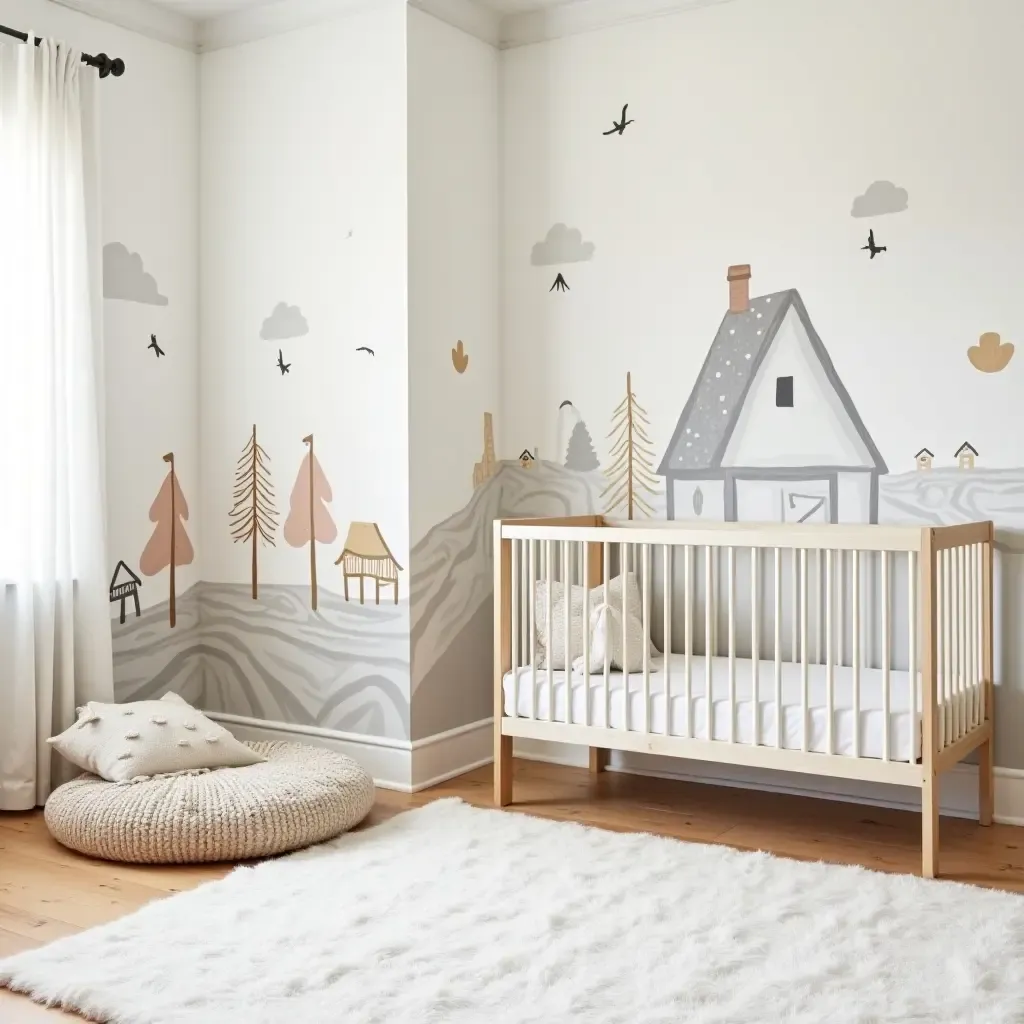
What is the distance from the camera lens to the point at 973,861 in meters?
2.68

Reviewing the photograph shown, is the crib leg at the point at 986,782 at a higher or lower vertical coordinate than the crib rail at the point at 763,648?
lower

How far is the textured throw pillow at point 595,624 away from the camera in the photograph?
3.14 m

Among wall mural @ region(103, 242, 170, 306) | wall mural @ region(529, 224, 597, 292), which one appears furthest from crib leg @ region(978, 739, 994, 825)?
wall mural @ region(103, 242, 170, 306)

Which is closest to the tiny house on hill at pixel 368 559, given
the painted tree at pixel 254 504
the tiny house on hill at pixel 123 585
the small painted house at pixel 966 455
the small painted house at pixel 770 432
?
the painted tree at pixel 254 504

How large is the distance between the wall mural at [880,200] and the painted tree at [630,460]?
2.69ft

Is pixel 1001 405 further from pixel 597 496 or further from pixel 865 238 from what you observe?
pixel 597 496

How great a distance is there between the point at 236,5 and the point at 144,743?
89.4 inches

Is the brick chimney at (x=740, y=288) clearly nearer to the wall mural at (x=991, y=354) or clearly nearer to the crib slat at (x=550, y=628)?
the wall mural at (x=991, y=354)

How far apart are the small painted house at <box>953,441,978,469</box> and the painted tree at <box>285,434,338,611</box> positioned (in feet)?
5.87

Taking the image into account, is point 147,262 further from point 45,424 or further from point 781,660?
point 781,660

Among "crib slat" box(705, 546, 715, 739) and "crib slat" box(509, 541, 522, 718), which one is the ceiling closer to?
"crib slat" box(509, 541, 522, 718)

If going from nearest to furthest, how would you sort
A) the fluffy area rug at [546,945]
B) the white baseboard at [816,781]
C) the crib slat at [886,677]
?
the fluffy area rug at [546,945] → the crib slat at [886,677] → the white baseboard at [816,781]

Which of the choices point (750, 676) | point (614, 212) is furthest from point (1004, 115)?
point (750, 676)

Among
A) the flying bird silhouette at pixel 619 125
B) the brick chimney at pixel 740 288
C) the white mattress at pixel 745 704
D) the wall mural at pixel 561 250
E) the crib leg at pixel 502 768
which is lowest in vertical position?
the crib leg at pixel 502 768
